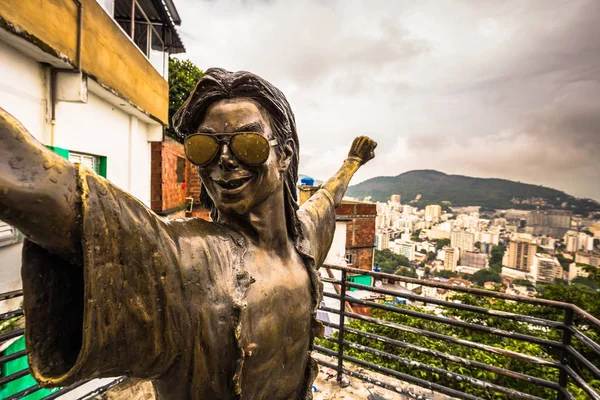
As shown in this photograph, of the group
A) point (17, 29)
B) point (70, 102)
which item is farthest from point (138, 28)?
point (17, 29)

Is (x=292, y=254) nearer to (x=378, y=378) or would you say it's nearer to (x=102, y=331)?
(x=102, y=331)

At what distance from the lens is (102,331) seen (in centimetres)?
77

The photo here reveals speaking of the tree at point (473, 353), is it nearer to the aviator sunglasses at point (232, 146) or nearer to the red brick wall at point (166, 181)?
the aviator sunglasses at point (232, 146)

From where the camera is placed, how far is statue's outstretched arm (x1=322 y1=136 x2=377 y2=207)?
233 cm

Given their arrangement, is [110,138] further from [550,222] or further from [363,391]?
[550,222]

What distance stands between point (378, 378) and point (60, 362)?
3107 millimetres

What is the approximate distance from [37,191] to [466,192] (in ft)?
399

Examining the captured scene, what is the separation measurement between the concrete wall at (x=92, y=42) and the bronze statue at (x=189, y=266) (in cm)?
288

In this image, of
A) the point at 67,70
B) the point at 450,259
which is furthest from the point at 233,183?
the point at 450,259

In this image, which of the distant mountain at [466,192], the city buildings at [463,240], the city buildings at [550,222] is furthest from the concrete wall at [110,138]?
the city buildings at [463,240]

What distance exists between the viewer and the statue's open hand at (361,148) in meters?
2.54

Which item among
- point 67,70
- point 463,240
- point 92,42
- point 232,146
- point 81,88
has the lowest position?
point 463,240

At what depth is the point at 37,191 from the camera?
62cm

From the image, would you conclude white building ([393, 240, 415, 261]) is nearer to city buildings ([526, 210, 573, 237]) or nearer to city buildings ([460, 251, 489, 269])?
city buildings ([460, 251, 489, 269])
